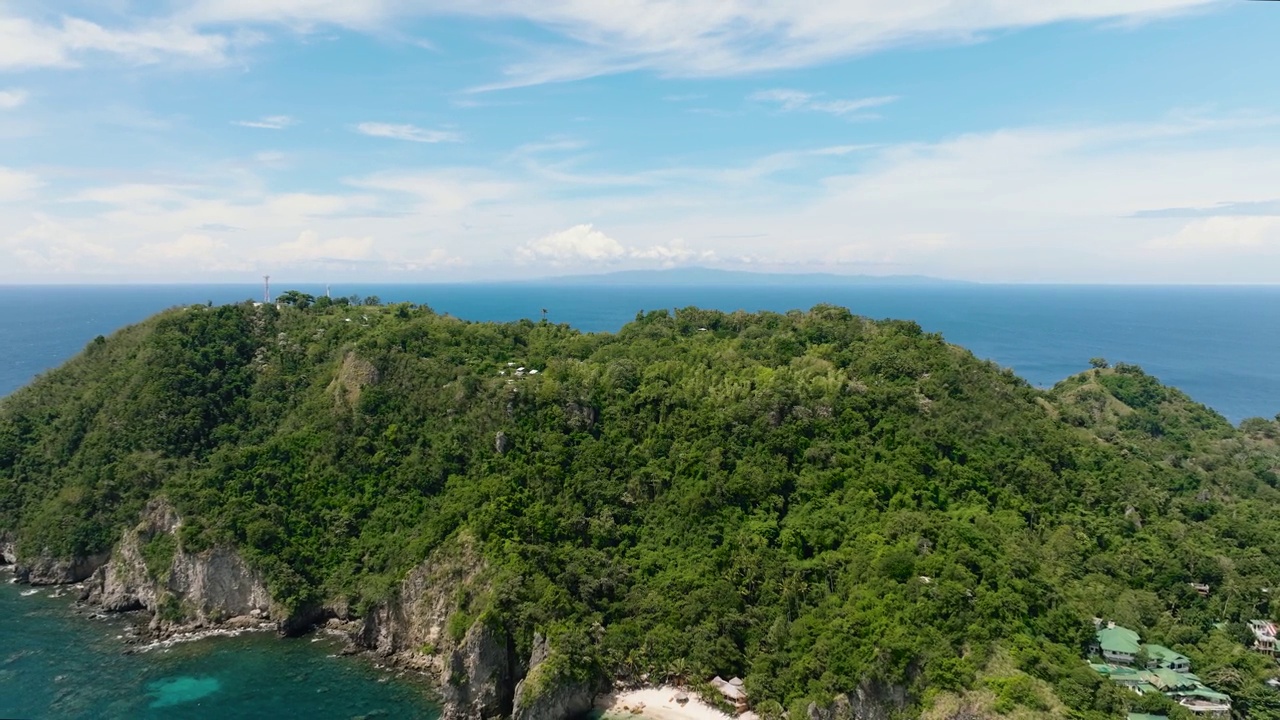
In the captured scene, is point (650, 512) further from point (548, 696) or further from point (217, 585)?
point (217, 585)

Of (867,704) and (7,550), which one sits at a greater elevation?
(7,550)

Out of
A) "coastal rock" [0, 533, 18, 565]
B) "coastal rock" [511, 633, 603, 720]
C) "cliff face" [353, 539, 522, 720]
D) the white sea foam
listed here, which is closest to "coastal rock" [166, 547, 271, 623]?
the white sea foam

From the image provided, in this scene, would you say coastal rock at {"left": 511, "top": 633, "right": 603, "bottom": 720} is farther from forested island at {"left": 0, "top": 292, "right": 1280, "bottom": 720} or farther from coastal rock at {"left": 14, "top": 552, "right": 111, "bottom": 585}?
coastal rock at {"left": 14, "top": 552, "right": 111, "bottom": 585}

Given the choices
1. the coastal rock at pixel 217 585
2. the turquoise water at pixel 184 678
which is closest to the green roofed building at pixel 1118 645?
the turquoise water at pixel 184 678

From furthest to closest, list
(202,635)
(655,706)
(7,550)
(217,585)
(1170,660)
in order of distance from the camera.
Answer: (7,550) < (217,585) < (202,635) < (655,706) < (1170,660)

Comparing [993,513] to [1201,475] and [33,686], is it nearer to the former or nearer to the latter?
[1201,475]

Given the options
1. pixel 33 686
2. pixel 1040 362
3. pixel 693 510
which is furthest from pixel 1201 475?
pixel 1040 362

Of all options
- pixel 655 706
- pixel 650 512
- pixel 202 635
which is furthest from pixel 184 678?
pixel 650 512

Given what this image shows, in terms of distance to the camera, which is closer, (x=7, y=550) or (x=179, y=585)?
(x=179, y=585)
